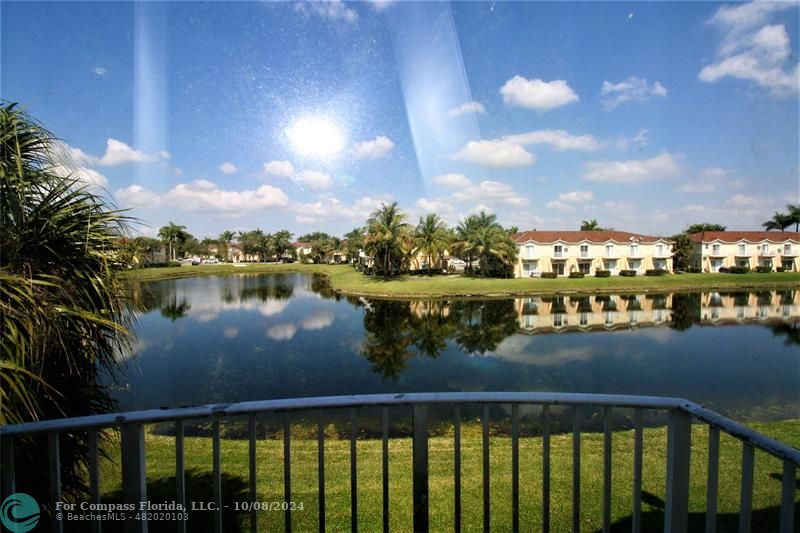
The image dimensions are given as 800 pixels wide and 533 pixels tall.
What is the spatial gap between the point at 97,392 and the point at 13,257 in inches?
60.1

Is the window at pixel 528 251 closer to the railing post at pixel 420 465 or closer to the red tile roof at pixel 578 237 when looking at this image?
the red tile roof at pixel 578 237

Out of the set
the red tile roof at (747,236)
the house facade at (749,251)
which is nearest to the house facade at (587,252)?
the house facade at (749,251)

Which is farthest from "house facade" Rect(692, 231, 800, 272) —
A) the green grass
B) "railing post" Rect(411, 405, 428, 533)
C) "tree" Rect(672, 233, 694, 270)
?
"railing post" Rect(411, 405, 428, 533)

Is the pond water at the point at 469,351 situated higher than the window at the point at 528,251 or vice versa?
the window at the point at 528,251

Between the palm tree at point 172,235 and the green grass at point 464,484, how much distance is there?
86.3 m

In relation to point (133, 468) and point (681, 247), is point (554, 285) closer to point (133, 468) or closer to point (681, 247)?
point (681, 247)

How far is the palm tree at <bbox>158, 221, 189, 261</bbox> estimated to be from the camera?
79.6 meters

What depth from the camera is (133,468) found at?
191cm

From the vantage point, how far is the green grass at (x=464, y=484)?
13.3 ft

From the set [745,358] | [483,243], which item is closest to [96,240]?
[745,358]

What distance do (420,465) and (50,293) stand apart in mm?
3354

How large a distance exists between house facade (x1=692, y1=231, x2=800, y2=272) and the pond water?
28.7 metres

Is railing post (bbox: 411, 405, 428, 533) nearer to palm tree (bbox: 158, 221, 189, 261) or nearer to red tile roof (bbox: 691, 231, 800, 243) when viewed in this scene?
red tile roof (bbox: 691, 231, 800, 243)

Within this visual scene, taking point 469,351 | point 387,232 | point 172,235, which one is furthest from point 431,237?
point 172,235
